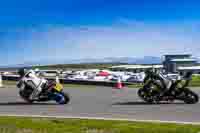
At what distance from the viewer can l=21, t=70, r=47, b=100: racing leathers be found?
17.8 meters

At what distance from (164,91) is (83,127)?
23.3 ft

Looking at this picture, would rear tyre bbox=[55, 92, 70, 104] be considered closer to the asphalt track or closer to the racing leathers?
the asphalt track

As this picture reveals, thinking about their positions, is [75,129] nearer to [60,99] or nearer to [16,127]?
[16,127]

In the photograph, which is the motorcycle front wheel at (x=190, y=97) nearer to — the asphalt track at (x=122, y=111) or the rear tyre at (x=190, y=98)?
the rear tyre at (x=190, y=98)

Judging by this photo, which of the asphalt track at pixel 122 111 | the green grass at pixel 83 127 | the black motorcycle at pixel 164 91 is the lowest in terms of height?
the asphalt track at pixel 122 111

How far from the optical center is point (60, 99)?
17.6 meters

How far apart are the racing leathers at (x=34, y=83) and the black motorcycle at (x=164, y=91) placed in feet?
13.3

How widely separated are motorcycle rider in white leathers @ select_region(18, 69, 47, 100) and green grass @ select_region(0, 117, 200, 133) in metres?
5.57

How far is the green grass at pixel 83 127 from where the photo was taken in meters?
10.2

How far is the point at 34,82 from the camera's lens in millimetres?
17828

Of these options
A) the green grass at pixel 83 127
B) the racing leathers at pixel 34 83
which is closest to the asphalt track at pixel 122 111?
the racing leathers at pixel 34 83

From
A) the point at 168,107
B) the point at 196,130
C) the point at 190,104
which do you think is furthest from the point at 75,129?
→ the point at 190,104

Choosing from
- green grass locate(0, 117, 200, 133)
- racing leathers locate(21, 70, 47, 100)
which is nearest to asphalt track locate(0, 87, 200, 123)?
racing leathers locate(21, 70, 47, 100)

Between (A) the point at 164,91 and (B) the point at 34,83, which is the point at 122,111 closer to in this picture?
(A) the point at 164,91
